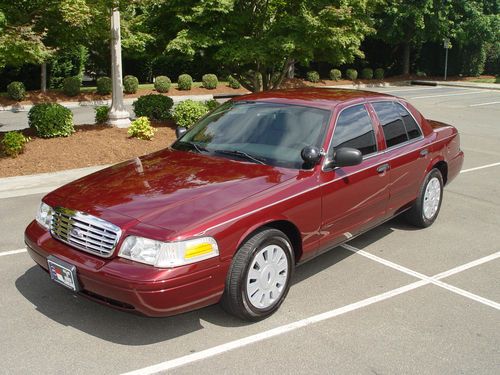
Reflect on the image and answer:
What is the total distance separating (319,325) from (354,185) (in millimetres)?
1433

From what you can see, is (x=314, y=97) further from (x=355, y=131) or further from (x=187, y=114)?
(x=187, y=114)

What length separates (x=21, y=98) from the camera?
22734 millimetres

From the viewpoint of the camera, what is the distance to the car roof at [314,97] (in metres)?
5.28

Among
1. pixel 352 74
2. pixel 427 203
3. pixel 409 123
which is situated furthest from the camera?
pixel 352 74

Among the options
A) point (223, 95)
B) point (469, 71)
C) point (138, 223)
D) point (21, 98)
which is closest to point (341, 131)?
point (138, 223)

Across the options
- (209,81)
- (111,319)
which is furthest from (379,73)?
(111,319)

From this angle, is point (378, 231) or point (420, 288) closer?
point (420, 288)

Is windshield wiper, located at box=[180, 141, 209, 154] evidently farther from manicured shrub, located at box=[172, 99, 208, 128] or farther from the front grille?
manicured shrub, located at box=[172, 99, 208, 128]

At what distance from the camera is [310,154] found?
182 inches

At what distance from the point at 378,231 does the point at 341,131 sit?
187 cm

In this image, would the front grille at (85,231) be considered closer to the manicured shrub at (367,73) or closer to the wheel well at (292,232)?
the wheel well at (292,232)

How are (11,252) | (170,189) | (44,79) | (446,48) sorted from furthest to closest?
(446,48) → (44,79) → (11,252) → (170,189)

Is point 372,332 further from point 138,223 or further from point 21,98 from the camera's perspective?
point 21,98

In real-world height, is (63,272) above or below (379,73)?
below
